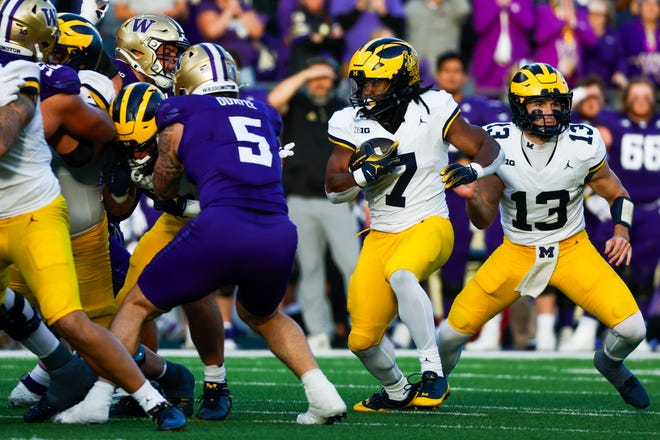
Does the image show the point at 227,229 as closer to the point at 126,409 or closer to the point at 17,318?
the point at 17,318

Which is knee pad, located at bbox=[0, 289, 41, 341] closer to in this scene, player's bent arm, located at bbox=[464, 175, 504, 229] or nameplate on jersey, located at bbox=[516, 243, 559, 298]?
player's bent arm, located at bbox=[464, 175, 504, 229]

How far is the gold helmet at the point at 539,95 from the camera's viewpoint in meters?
6.79

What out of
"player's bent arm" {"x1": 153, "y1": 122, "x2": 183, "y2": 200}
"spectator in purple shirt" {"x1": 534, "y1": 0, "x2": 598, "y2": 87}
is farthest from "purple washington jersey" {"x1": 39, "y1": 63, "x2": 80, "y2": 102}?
"spectator in purple shirt" {"x1": 534, "y1": 0, "x2": 598, "y2": 87}

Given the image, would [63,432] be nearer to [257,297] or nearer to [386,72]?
[257,297]

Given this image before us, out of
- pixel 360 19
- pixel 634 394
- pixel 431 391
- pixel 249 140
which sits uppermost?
pixel 249 140

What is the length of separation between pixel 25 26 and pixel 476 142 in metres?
2.23

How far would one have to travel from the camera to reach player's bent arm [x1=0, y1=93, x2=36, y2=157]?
513 centimetres

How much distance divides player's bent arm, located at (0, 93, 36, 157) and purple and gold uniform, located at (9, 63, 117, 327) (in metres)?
0.68

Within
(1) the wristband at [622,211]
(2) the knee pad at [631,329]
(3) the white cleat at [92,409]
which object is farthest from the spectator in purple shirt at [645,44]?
(3) the white cleat at [92,409]

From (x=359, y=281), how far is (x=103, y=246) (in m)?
1.27

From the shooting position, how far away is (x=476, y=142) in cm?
659

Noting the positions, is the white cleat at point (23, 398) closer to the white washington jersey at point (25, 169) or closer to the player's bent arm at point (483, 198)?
the white washington jersey at point (25, 169)

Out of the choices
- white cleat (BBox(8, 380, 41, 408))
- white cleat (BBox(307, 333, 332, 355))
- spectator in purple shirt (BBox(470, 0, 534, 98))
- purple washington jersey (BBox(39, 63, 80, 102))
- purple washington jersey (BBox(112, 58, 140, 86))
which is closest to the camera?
purple washington jersey (BBox(39, 63, 80, 102))

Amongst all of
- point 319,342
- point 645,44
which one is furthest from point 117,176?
point 645,44
